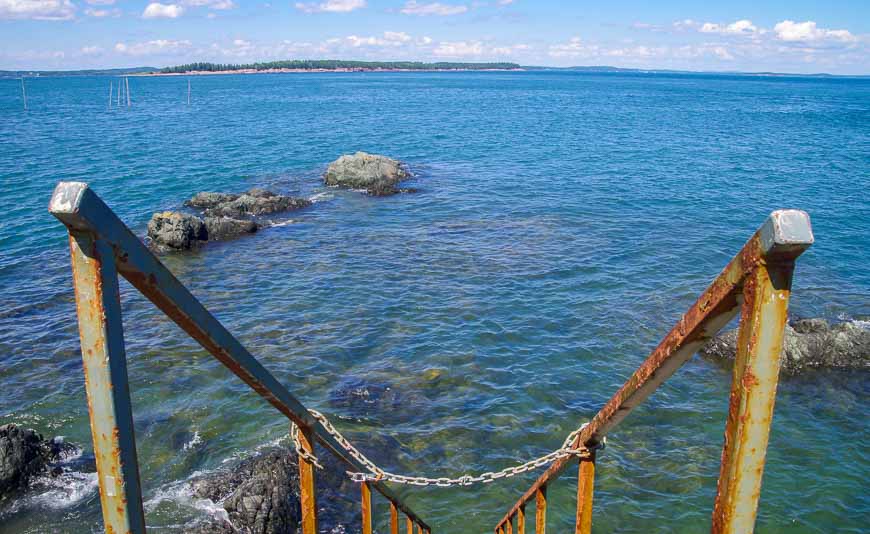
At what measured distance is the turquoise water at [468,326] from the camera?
33.9ft

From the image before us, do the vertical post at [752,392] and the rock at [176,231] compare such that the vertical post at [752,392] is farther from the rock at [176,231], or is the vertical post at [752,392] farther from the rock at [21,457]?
the rock at [176,231]

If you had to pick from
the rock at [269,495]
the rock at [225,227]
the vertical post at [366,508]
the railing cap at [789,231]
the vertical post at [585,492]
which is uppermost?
the railing cap at [789,231]

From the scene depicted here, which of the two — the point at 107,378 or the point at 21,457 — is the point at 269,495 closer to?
the point at 21,457

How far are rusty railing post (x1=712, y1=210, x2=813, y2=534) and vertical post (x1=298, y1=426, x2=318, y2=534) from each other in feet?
8.05

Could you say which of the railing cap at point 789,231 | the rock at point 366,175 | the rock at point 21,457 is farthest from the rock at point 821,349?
the rock at point 366,175

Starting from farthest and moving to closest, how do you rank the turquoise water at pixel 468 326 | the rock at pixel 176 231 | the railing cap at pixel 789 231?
the rock at pixel 176 231
the turquoise water at pixel 468 326
the railing cap at pixel 789 231

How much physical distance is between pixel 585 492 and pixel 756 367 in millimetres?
2289

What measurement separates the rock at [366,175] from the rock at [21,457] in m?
21.8

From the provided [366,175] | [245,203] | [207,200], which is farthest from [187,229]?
[366,175]

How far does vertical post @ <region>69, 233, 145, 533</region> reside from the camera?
80.6 inches

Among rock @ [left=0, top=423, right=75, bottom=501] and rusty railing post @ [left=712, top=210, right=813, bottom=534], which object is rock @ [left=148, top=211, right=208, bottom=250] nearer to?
rock @ [left=0, top=423, right=75, bottom=501]

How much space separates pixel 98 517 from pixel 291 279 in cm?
1081

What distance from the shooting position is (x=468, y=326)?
1606cm

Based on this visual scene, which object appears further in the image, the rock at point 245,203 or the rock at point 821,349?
the rock at point 245,203
